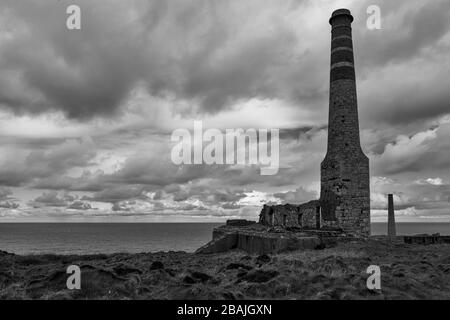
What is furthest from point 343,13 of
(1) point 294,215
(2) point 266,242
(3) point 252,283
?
(3) point 252,283

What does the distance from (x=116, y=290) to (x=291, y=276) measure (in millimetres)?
4340

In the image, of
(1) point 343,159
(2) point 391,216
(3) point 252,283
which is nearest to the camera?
(3) point 252,283

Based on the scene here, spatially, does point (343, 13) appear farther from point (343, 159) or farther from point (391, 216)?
point (391, 216)

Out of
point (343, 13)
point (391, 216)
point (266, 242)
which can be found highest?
point (343, 13)

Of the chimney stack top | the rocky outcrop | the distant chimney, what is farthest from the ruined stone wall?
the chimney stack top

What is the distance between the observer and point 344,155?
26.3 metres

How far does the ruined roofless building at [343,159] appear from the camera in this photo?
26.2 metres

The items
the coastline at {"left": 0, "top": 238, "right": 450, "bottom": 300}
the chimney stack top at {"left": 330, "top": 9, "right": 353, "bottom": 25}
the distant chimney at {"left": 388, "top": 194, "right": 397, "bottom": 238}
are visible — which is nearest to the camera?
the coastline at {"left": 0, "top": 238, "right": 450, "bottom": 300}

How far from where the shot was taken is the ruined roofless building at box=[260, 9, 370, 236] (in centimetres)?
2619

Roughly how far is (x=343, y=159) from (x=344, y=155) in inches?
10.6

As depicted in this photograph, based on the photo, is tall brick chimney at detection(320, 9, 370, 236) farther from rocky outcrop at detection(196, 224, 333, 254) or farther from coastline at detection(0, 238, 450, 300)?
coastline at detection(0, 238, 450, 300)

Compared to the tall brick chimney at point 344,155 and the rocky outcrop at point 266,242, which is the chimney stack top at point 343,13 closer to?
the tall brick chimney at point 344,155
